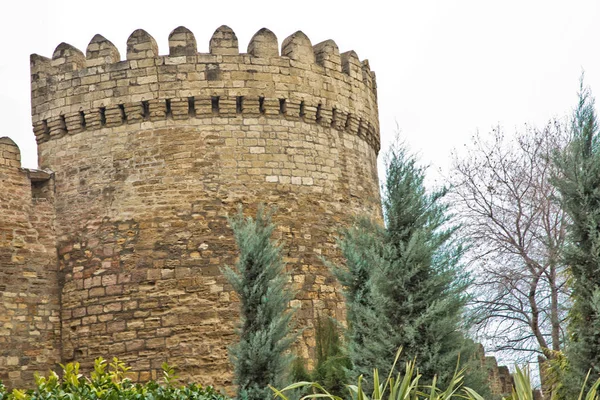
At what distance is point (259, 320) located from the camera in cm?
1386

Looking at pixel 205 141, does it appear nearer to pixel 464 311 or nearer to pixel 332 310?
pixel 332 310

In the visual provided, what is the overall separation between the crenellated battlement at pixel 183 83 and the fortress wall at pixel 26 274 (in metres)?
0.94

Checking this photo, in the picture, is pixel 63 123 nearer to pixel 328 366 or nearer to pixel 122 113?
pixel 122 113

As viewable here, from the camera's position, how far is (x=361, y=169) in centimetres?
1806

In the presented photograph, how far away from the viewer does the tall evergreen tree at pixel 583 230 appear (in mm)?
12406

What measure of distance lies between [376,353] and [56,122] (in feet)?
22.3

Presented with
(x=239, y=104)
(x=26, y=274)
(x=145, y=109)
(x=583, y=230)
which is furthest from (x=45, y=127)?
(x=583, y=230)

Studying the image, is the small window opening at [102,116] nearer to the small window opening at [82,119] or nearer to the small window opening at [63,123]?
the small window opening at [82,119]

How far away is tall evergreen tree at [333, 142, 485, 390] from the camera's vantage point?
12.8 metres

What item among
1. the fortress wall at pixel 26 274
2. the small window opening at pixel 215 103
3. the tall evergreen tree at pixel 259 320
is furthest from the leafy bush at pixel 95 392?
the small window opening at pixel 215 103

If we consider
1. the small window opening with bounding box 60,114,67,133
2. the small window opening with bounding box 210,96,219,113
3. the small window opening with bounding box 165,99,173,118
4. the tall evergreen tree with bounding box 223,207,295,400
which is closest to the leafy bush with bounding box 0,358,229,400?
the tall evergreen tree with bounding box 223,207,295,400

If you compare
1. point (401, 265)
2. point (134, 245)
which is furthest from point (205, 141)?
point (401, 265)

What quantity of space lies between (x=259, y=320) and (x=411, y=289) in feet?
6.26

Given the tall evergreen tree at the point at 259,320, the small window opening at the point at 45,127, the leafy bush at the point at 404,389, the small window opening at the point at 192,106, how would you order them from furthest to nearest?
the small window opening at the point at 45,127 → the small window opening at the point at 192,106 → the tall evergreen tree at the point at 259,320 → the leafy bush at the point at 404,389
